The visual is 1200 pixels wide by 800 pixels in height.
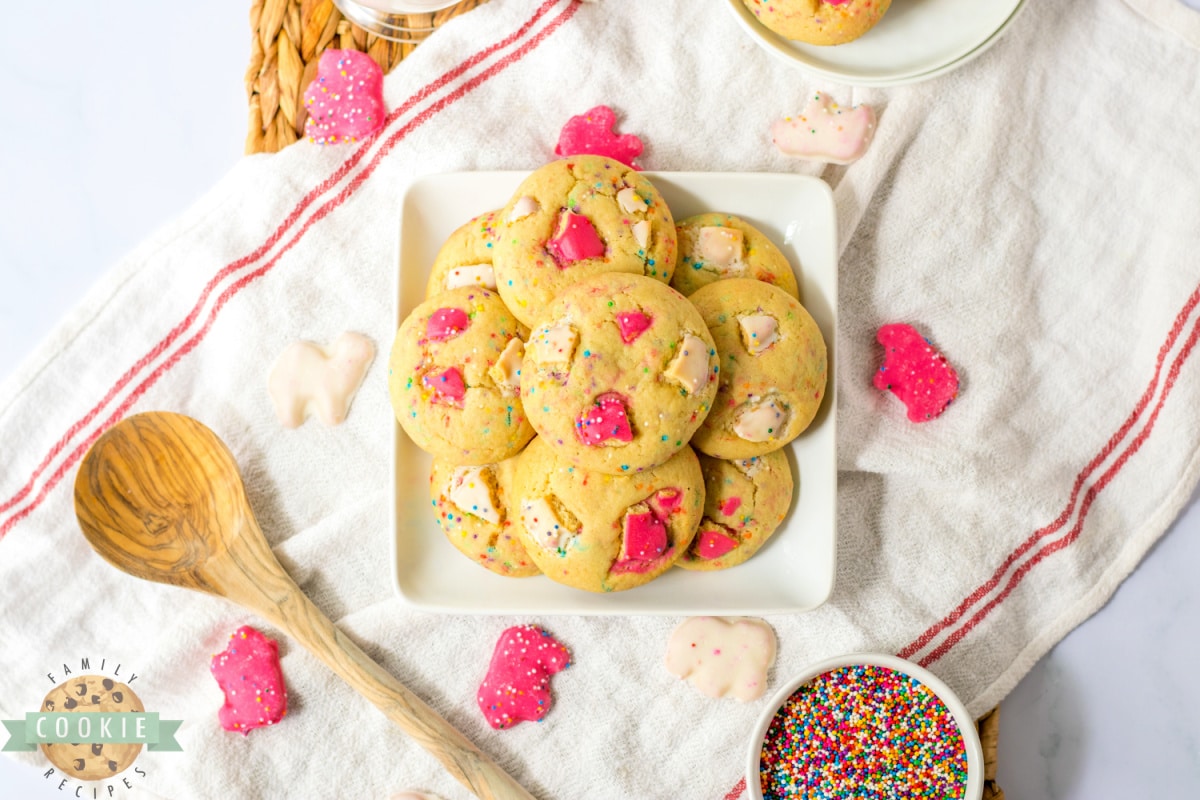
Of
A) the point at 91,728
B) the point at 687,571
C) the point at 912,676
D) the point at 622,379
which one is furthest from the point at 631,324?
the point at 91,728

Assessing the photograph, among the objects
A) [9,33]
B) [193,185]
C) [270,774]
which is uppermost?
[9,33]

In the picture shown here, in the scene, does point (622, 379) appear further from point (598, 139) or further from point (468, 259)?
point (598, 139)

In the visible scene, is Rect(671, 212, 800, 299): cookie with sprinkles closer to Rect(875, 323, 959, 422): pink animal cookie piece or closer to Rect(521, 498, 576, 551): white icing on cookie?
Rect(875, 323, 959, 422): pink animal cookie piece

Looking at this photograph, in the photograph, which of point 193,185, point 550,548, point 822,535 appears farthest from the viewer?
point 193,185

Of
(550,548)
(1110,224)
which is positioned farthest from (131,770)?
→ (1110,224)

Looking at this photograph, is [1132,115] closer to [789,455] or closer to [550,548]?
[789,455]

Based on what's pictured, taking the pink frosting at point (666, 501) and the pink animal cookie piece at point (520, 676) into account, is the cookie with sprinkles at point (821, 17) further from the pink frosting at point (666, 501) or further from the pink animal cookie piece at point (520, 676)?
the pink animal cookie piece at point (520, 676)
